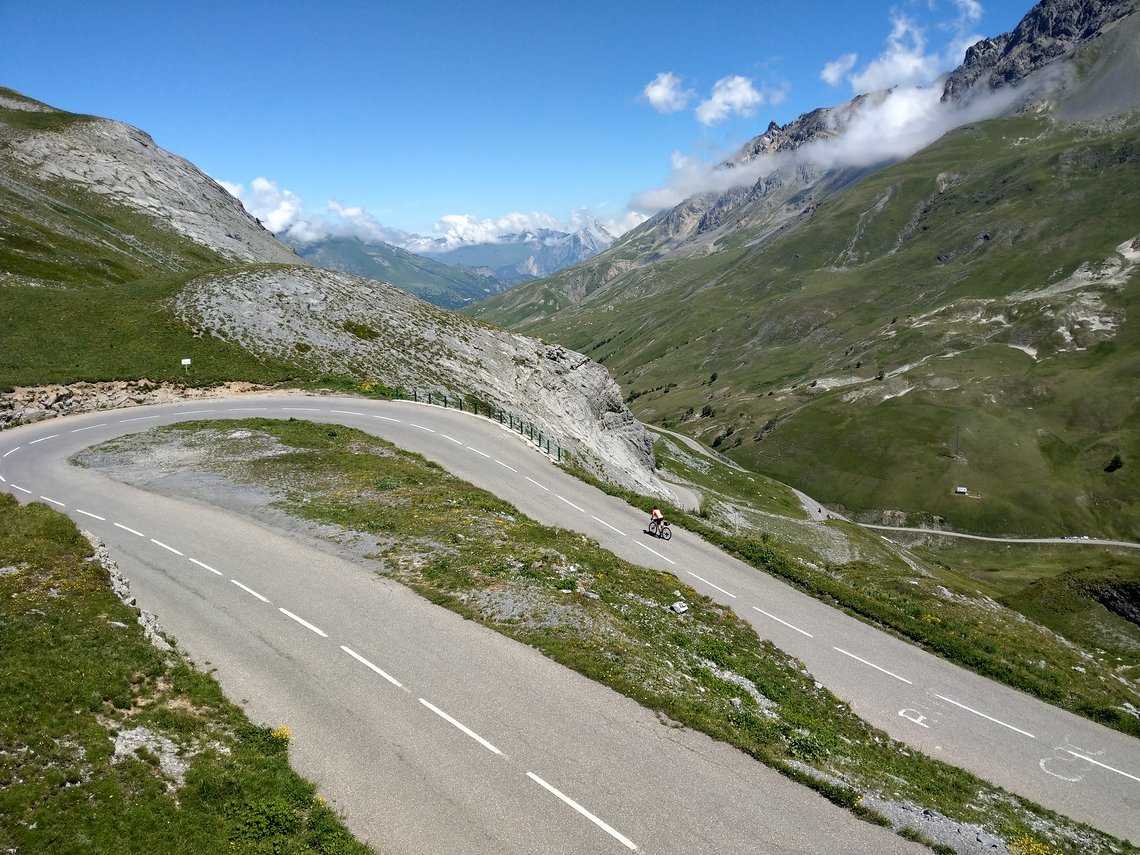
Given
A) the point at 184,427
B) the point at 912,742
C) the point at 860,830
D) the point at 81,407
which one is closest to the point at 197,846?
the point at 860,830

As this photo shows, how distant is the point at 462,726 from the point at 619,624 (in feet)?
22.7

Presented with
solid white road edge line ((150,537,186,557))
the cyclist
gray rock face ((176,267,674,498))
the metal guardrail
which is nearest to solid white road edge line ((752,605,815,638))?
the cyclist

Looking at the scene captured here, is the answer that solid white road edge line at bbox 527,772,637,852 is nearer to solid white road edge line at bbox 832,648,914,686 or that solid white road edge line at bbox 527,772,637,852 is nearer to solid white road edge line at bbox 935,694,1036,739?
solid white road edge line at bbox 832,648,914,686

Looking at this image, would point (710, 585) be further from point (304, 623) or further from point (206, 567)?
point (206, 567)

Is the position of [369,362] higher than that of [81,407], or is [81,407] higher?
[369,362]

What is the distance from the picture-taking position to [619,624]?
19.9 meters

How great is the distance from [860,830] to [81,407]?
55.9 m

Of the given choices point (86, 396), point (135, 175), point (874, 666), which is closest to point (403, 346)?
point (86, 396)

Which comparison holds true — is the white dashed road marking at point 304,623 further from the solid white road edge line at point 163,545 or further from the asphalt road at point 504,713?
the solid white road edge line at point 163,545

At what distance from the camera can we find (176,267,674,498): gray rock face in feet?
191

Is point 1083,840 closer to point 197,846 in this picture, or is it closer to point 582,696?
point 582,696

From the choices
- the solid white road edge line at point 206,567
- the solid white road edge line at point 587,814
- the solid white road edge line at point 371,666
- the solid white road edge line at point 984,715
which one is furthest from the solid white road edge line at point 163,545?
the solid white road edge line at point 984,715

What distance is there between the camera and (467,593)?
20859 mm

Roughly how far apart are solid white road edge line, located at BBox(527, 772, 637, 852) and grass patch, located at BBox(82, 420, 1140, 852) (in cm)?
386
